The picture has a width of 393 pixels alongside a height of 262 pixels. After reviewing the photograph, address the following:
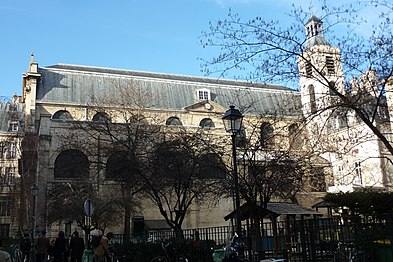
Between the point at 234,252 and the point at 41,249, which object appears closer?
the point at 234,252

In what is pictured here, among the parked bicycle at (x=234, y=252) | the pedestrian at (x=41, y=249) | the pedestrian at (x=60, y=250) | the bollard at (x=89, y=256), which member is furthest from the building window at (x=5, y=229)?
the parked bicycle at (x=234, y=252)

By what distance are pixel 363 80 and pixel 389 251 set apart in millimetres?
5078

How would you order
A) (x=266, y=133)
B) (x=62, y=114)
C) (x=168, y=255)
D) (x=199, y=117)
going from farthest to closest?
(x=199, y=117) → (x=62, y=114) → (x=266, y=133) → (x=168, y=255)

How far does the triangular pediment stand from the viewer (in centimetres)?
5116

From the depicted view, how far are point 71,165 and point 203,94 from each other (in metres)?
25.2

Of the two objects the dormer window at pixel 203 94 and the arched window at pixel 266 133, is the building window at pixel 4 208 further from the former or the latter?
the arched window at pixel 266 133

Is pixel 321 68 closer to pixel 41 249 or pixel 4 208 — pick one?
pixel 41 249

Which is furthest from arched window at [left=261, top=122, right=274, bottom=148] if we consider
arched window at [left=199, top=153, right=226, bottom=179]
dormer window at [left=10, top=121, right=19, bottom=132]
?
dormer window at [left=10, top=121, right=19, bottom=132]

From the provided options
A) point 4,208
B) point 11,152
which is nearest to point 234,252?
point 4,208

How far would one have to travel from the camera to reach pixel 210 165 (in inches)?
890

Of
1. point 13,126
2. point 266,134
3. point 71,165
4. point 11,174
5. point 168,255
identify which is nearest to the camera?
point 168,255

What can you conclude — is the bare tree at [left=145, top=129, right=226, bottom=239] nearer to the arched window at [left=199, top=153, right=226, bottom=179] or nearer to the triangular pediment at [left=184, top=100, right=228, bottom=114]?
the arched window at [left=199, top=153, right=226, bottom=179]

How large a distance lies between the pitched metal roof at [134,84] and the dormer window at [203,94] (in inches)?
22.5

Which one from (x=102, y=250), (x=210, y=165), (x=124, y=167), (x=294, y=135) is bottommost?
(x=102, y=250)
